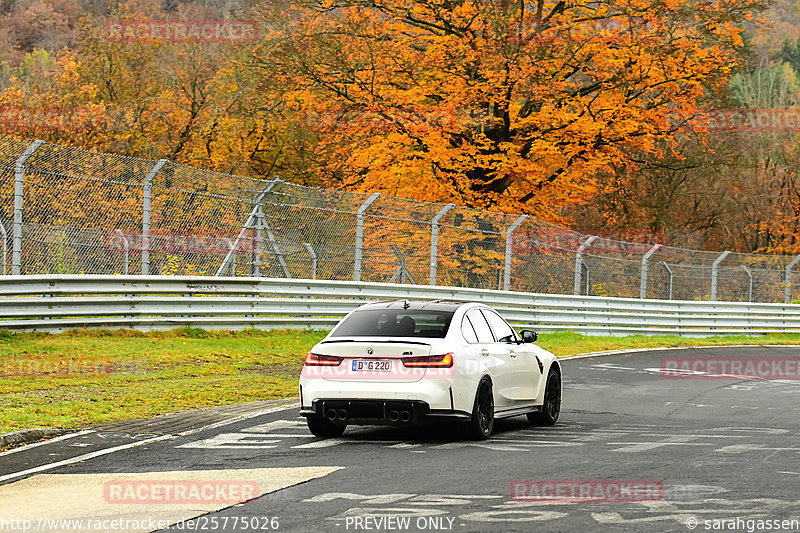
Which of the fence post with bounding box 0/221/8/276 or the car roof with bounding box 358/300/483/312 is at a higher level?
the fence post with bounding box 0/221/8/276

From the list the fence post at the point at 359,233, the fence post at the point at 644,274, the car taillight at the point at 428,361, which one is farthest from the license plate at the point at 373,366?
the fence post at the point at 644,274

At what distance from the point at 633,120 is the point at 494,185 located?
180 inches

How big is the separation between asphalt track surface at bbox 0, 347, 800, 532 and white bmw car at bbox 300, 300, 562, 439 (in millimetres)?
283

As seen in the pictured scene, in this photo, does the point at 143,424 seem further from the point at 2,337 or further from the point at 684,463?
the point at 2,337

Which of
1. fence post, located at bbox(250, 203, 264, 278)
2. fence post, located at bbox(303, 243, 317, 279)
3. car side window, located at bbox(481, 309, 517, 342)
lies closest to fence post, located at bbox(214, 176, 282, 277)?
fence post, located at bbox(250, 203, 264, 278)

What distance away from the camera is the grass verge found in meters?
12.0

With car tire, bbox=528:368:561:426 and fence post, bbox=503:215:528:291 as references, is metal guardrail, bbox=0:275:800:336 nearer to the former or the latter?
fence post, bbox=503:215:528:291

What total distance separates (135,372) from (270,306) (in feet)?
21.2

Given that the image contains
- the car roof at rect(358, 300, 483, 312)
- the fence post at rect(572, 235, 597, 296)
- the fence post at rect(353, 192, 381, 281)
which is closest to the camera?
the car roof at rect(358, 300, 483, 312)

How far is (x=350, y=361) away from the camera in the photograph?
10.5m

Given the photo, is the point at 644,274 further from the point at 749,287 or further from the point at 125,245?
the point at 125,245

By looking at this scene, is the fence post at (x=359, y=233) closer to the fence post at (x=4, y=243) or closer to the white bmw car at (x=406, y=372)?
the fence post at (x=4, y=243)

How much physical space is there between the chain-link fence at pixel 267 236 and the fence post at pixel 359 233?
1.0 inches

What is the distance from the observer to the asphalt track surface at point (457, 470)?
22.5 ft
